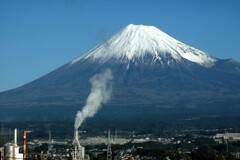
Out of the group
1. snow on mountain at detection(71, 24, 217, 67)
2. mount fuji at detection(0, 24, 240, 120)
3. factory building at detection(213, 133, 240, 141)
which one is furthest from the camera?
snow on mountain at detection(71, 24, 217, 67)

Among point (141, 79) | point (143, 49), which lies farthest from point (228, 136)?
point (143, 49)

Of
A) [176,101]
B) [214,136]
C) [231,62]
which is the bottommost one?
[214,136]

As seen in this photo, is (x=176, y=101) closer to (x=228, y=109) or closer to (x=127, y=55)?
(x=228, y=109)

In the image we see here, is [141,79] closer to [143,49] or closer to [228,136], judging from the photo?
[143,49]

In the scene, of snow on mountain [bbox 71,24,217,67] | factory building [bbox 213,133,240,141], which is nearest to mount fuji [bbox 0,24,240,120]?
snow on mountain [bbox 71,24,217,67]

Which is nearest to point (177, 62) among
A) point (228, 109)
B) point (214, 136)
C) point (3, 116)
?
point (228, 109)

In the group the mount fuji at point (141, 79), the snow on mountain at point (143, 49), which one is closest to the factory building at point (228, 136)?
the mount fuji at point (141, 79)

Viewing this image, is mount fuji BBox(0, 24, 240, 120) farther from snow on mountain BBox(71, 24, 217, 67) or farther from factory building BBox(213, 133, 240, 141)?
factory building BBox(213, 133, 240, 141)

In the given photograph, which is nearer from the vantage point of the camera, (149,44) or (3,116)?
(3,116)
